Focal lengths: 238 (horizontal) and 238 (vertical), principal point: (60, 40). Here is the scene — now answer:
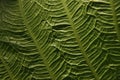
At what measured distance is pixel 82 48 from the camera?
1.05 m

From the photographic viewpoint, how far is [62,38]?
42.1 inches

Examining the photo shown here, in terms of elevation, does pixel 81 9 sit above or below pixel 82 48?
above

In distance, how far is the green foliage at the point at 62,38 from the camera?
1021mm

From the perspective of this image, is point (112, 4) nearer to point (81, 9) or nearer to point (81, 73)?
point (81, 9)

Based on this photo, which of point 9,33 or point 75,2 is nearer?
point 75,2

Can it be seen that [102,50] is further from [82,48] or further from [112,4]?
[112,4]

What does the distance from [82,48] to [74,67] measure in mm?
95

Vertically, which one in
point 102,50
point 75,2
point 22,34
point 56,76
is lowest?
point 56,76

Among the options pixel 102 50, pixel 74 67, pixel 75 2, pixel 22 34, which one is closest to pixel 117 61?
pixel 102 50

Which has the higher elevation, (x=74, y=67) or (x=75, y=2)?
(x=75, y=2)

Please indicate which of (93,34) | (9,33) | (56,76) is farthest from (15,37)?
(93,34)

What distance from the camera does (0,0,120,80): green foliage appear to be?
102 cm

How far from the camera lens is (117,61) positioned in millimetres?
1043

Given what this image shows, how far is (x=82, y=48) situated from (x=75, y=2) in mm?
204
